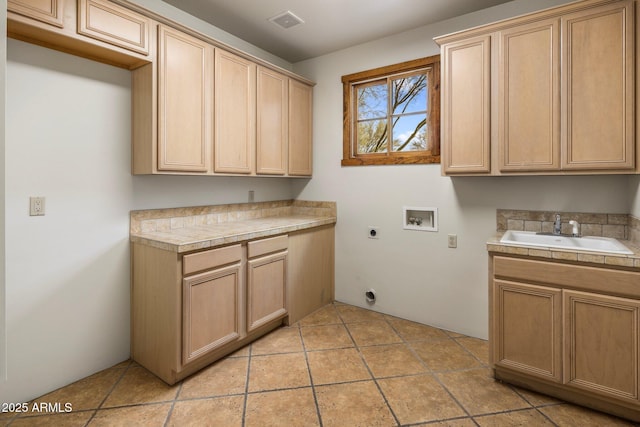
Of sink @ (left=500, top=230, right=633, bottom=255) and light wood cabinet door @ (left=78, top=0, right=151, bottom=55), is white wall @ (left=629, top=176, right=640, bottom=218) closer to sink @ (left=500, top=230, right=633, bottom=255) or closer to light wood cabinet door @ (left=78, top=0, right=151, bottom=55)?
sink @ (left=500, top=230, right=633, bottom=255)

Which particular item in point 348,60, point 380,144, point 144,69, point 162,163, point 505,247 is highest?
point 348,60

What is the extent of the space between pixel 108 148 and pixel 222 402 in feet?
6.02

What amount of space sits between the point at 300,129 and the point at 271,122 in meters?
0.46

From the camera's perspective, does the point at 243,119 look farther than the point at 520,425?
Yes

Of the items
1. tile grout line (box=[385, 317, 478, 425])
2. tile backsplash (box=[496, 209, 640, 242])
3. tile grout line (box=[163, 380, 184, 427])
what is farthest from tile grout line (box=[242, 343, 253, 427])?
tile backsplash (box=[496, 209, 640, 242])

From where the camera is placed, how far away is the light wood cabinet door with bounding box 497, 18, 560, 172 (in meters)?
2.18

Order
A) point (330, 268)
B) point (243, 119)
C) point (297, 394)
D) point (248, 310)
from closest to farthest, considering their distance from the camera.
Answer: point (297, 394) → point (248, 310) → point (243, 119) → point (330, 268)

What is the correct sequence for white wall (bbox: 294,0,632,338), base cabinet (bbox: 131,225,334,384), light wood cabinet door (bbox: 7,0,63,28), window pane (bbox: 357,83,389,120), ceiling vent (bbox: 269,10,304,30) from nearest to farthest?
light wood cabinet door (bbox: 7,0,63,28), base cabinet (bbox: 131,225,334,384), white wall (bbox: 294,0,632,338), ceiling vent (bbox: 269,10,304,30), window pane (bbox: 357,83,389,120)

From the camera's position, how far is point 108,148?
7.60 feet

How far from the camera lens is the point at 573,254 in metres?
1.90

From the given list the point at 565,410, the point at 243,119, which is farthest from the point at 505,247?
the point at 243,119

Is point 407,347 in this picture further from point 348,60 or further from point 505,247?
point 348,60

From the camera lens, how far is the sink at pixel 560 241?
6.86 ft

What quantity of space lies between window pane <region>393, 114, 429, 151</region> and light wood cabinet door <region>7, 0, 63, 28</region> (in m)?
2.61
